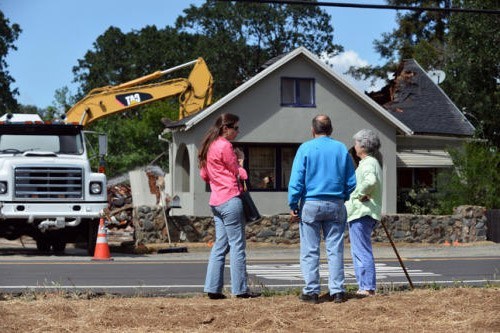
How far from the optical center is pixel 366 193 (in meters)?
10.0

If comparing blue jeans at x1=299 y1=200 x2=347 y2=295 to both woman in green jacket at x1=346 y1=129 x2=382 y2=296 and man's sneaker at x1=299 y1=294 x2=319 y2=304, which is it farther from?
woman in green jacket at x1=346 y1=129 x2=382 y2=296

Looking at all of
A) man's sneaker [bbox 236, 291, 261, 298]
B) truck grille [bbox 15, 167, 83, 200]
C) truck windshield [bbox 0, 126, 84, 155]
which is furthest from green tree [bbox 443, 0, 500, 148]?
man's sneaker [bbox 236, 291, 261, 298]

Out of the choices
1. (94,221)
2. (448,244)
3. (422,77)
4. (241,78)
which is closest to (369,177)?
(94,221)

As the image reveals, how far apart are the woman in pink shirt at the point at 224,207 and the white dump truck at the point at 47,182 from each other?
9350 millimetres

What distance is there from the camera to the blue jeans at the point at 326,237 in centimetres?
938

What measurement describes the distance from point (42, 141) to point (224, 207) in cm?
1086

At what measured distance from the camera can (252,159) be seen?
107 feet

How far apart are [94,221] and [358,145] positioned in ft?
33.3

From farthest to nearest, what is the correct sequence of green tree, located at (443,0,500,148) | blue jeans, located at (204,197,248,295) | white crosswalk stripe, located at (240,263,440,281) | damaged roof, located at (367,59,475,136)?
1. damaged roof, located at (367,59,475,136)
2. green tree, located at (443,0,500,148)
3. white crosswalk stripe, located at (240,263,440,281)
4. blue jeans, located at (204,197,248,295)

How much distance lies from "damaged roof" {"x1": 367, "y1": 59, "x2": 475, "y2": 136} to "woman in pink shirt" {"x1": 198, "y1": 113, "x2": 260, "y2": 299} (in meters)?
25.5

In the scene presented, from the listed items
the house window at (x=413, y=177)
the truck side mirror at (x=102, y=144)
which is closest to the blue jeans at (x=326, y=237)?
the truck side mirror at (x=102, y=144)

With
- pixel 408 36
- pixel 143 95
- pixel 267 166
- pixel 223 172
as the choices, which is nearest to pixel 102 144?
pixel 223 172

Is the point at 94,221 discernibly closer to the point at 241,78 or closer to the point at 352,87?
the point at 352,87

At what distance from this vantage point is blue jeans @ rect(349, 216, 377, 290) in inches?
391
